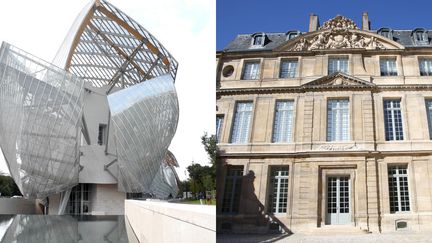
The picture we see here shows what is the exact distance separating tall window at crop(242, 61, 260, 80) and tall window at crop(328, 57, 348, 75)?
72 cm

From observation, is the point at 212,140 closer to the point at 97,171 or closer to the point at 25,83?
the point at 25,83

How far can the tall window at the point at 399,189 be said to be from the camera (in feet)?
12.0

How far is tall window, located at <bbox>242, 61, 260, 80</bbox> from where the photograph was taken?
4378 millimetres

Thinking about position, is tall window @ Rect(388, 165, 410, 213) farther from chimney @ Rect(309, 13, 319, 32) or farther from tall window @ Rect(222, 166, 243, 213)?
chimney @ Rect(309, 13, 319, 32)

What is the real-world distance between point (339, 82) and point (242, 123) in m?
1.00

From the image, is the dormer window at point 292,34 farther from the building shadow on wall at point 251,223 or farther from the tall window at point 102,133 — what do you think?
the tall window at point 102,133

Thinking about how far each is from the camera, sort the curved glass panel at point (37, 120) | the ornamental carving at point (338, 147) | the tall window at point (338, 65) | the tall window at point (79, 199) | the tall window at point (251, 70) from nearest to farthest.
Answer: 1. the ornamental carving at point (338, 147)
2. the tall window at point (338, 65)
3. the tall window at point (251, 70)
4. the curved glass panel at point (37, 120)
5. the tall window at point (79, 199)

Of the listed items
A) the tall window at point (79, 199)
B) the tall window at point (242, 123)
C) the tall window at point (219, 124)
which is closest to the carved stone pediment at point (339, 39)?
the tall window at point (242, 123)

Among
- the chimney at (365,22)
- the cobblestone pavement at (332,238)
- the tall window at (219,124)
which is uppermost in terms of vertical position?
the chimney at (365,22)

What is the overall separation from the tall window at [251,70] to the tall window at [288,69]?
24 centimetres

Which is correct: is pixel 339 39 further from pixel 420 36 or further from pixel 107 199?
pixel 107 199

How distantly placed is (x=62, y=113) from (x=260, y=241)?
24.4 meters

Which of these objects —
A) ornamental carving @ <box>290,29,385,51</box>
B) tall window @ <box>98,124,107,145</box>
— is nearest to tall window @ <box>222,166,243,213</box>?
ornamental carving @ <box>290,29,385,51</box>

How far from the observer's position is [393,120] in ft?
12.8
